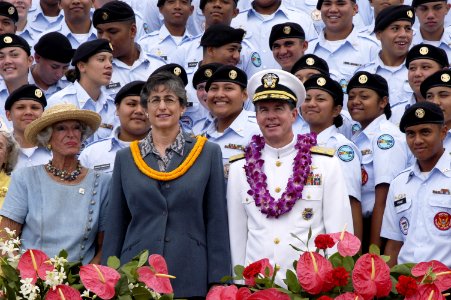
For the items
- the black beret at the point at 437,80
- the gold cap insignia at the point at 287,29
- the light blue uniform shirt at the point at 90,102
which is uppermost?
the gold cap insignia at the point at 287,29

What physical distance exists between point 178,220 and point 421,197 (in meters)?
1.69

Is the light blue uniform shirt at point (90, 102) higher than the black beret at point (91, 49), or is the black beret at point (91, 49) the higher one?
the black beret at point (91, 49)

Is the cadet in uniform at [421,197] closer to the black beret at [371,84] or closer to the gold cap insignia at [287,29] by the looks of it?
the black beret at [371,84]

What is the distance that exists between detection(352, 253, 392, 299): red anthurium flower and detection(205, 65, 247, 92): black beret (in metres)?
3.52

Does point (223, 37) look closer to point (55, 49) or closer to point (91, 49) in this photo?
point (91, 49)

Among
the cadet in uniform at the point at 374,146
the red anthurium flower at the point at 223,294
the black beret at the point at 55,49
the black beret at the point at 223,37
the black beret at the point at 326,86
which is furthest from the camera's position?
the black beret at the point at 55,49

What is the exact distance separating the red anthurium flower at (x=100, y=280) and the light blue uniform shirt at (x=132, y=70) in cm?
462

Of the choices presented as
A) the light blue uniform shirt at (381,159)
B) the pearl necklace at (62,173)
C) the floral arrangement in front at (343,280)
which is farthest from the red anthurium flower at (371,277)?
the light blue uniform shirt at (381,159)

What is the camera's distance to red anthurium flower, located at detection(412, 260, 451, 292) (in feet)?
14.2

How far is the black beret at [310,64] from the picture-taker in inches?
333

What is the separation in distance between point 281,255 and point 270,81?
1.01 meters

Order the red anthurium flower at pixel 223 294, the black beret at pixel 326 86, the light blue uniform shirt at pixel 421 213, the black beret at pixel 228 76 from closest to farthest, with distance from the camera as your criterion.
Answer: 1. the red anthurium flower at pixel 223 294
2. the light blue uniform shirt at pixel 421 213
3. the black beret at pixel 228 76
4. the black beret at pixel 326 86

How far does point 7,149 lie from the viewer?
23.5 ft

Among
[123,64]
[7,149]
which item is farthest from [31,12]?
[7,149]
